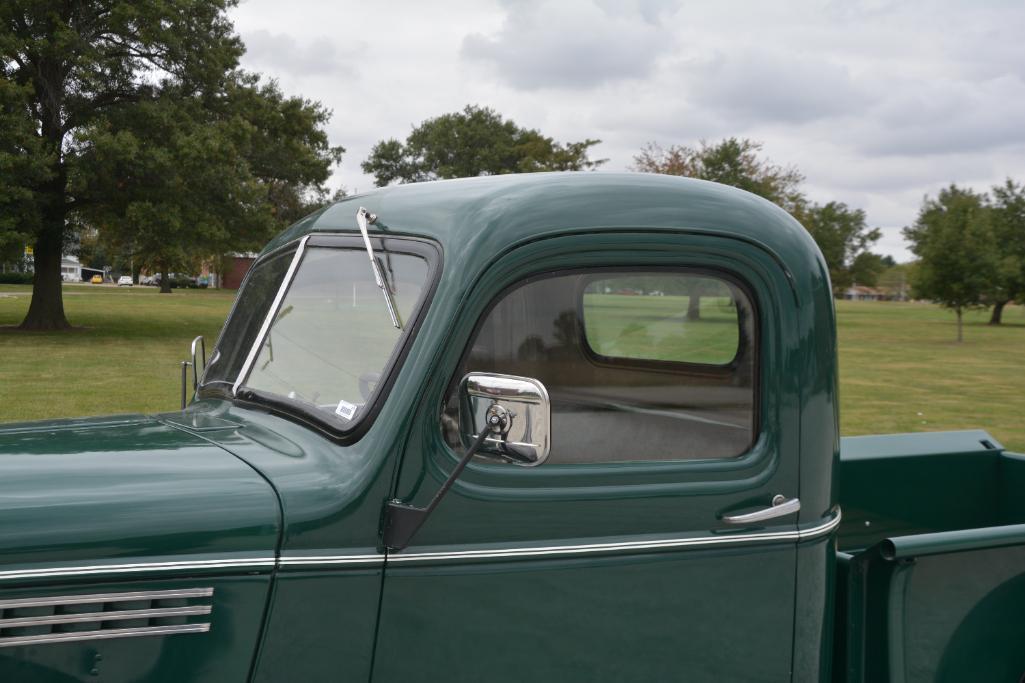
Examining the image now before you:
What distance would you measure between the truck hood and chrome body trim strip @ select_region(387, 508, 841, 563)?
31 cm

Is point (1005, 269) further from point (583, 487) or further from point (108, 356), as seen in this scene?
point (583, 487)

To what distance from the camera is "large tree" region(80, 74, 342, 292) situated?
76.5 feet

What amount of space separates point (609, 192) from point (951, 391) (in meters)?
17.6

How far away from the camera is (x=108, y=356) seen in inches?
786

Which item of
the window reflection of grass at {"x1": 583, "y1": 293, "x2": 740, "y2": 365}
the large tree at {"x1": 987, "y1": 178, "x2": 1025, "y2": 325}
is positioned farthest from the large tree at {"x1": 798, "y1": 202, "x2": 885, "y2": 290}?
the window reflection of grass at {"x1": 583, "y1": 293, "x2": 740, "y2": 365}

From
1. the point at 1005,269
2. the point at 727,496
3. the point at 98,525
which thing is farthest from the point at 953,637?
the point at 1005,269

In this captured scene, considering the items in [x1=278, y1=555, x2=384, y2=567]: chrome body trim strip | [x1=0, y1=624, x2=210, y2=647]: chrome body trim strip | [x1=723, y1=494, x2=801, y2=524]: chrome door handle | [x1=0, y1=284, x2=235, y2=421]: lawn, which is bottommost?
[x1=0, y1=284, x2=235, y2=421]: lawn

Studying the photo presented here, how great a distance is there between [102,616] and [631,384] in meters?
1.59

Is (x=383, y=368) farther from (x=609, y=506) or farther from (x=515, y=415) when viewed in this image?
(x=609, y=506)

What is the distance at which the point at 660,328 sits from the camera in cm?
287

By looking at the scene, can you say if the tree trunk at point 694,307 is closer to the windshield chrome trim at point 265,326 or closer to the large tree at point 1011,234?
the windshield chrome trim at point 265,326

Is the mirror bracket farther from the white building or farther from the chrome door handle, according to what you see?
the white building

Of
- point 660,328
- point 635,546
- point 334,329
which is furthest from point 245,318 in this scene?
point 635,546

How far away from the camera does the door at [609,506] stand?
201cm
